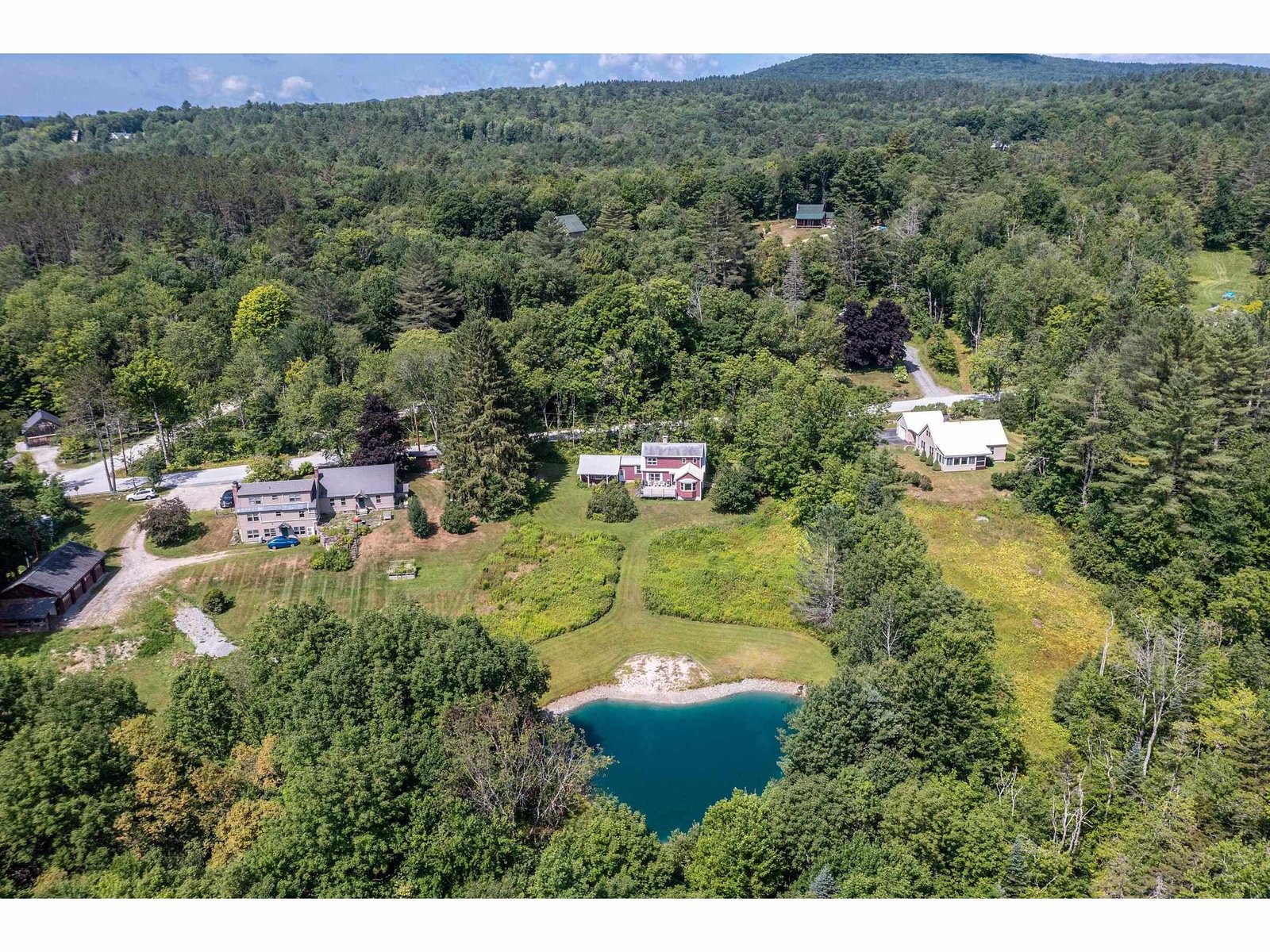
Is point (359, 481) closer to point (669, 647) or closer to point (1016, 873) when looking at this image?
point (669, 647)

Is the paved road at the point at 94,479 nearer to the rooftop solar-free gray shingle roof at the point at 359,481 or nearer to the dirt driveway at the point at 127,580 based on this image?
the dirt driveway at the point at 127,580

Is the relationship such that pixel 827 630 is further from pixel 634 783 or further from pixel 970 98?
pixel 970 98

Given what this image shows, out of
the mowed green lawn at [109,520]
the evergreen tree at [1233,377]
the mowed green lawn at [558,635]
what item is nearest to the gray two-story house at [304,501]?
the mowed green lawn at [558,635]

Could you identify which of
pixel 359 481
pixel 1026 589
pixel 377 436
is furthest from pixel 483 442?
pixel 1026 589

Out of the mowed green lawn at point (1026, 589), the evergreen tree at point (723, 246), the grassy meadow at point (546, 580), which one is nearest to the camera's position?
the mowed green lawn at point (1026, 589)

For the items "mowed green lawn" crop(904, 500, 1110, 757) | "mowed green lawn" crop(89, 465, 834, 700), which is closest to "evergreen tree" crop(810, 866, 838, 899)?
"mowed green lawn" crop(904, 500, 1110, 757)
